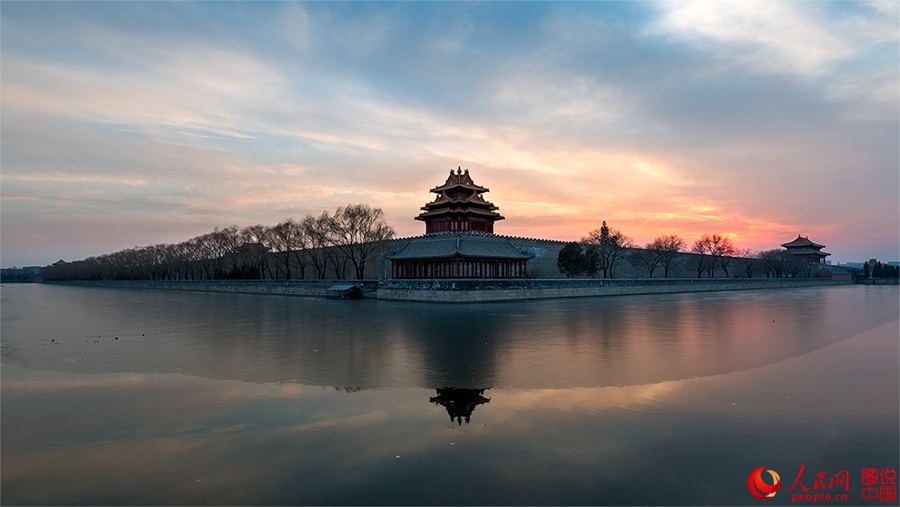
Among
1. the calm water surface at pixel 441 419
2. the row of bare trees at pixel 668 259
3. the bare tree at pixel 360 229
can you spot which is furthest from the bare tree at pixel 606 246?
the calm water surface at pixel 441 419

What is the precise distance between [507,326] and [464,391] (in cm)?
1108

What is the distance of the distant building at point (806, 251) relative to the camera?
9612cm

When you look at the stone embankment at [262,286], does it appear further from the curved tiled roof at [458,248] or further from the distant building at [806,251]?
the distant building at [806,251]

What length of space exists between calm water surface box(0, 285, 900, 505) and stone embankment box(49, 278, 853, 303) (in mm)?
18410

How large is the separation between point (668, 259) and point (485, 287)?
137 ft

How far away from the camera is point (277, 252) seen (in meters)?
65.4

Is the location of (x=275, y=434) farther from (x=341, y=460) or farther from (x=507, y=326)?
(x=507, y=326)

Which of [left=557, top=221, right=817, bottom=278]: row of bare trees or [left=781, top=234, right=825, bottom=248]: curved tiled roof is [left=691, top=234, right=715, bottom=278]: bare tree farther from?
[left=781, top=234, right=825, bottom=248]: curved tiled roof

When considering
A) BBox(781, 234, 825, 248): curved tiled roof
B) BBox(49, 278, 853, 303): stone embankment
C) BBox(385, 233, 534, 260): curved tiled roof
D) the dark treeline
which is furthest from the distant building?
the dark treeline

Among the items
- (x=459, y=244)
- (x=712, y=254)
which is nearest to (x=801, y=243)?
(x=712, y=254)

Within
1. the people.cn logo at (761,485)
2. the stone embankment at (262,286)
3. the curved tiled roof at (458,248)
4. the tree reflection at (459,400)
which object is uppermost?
the curved tiled roof at (458,248)

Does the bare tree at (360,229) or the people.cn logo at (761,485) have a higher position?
the bare tree at (360,229)

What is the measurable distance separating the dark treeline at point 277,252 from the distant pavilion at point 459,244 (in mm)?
5158

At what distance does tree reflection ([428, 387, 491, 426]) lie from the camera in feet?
27.0
